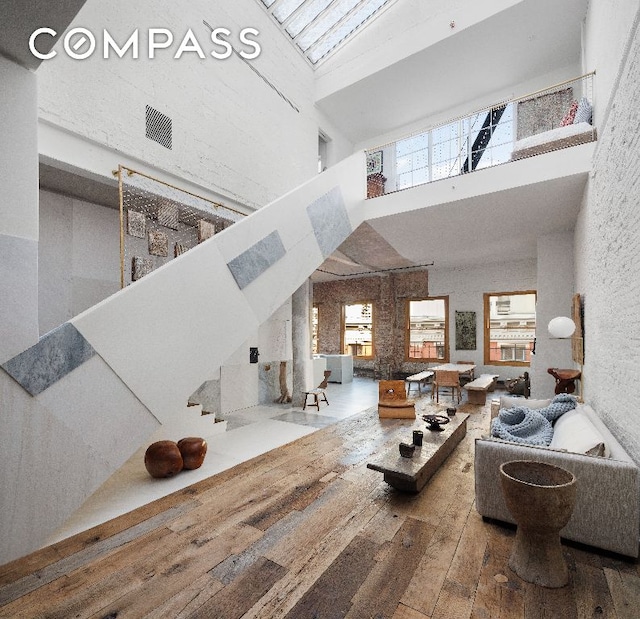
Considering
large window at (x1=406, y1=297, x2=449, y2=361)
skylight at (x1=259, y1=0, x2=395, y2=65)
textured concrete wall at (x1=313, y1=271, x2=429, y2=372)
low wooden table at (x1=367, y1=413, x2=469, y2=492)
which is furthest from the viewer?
textured concrete wall at (x1=313, y1=271, x2=429, y2=372)

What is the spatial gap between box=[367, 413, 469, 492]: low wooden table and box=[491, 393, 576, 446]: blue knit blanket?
1.90 feet

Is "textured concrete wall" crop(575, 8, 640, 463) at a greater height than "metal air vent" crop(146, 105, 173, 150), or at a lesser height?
lesser

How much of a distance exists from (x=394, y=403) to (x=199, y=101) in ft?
19.6

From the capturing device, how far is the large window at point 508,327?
9.70 meters

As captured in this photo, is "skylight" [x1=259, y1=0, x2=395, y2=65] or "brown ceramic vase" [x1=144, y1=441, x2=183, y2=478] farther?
"skylight" [x1=259, y1=0, x2=395, y2=65]

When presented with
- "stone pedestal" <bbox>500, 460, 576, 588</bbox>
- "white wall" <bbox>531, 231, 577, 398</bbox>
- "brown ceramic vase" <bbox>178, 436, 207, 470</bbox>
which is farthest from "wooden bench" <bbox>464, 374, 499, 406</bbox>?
"brown ceramic vase" <bbox>178, 436, 207, 470</bbox>

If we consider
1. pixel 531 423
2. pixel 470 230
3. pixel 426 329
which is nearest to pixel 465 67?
pixel 470 230

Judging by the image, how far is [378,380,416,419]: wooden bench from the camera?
18.9 ft

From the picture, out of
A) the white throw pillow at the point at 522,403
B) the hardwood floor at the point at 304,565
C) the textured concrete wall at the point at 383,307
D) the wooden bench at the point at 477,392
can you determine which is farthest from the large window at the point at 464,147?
the hardwood floor at the point at 304,565

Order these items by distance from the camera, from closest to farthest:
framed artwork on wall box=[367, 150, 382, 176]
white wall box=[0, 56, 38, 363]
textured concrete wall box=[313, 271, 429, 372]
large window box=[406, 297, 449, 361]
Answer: white wall box=[0, 56, 38, 363], framed artwork on wall box=[367, 150, 382, 176], large window box=[406, 297, 449, 361], textured concrete wall box=[313, 271, 429, 372]

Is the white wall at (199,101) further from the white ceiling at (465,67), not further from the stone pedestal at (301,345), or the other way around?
the stone pedestal at (301,345)

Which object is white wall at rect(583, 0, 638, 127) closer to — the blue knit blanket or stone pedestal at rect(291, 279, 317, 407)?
the blue knit blanket

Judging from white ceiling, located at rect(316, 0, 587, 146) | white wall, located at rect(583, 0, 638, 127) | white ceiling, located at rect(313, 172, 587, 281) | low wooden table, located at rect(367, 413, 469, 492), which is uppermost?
white ceiling, located at rect(316, 0, 587, 146)

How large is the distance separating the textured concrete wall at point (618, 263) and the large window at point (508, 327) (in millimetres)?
5903
